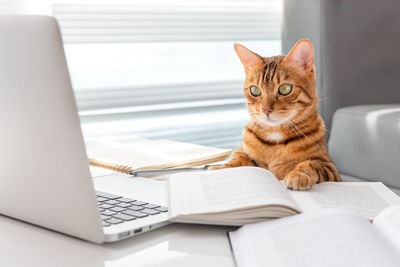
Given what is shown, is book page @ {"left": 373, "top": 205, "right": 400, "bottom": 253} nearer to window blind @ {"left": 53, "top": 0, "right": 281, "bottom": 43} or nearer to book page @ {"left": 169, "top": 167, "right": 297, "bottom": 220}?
book page @ {"left": 169, "top": 167, "right": 297, "bottom": 220}

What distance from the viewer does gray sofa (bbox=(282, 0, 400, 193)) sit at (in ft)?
6.05

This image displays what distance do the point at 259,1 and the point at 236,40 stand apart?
0.83 feet

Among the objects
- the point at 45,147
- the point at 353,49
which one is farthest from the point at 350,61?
the point at 45,147

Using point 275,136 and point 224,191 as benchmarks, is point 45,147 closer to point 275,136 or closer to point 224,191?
point 224,191

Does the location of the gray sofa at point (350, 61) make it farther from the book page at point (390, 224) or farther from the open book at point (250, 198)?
the book page at point (390, 224)

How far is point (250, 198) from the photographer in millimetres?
720

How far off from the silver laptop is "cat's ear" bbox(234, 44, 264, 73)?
2.04 ft

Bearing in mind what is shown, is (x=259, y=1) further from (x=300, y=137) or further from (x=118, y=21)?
(x=300, y=137)

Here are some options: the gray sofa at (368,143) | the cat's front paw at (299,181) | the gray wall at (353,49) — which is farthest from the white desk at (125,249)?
the gray wall at (353,49)

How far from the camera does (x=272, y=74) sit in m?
1.18

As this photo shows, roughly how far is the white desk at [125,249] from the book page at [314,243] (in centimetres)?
4

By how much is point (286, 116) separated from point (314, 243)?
593mm

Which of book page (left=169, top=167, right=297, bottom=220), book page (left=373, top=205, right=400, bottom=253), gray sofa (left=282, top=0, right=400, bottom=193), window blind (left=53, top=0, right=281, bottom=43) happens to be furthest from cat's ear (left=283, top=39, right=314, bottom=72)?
window blind (left=53, top=0, right=281, bottom=43)

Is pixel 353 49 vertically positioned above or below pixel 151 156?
above
